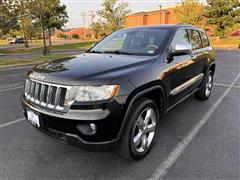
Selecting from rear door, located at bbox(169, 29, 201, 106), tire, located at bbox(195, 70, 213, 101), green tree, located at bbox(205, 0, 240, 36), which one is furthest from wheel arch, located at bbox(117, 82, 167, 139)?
green tree, located at bbox(205, 0, 240, 36)

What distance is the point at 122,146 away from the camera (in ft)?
7.81

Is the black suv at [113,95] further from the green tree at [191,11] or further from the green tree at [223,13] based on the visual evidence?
the green tree at [223,13]

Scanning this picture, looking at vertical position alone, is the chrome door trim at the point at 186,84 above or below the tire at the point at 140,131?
above

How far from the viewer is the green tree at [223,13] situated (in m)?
30.3

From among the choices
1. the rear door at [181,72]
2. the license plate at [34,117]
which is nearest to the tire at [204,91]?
the rear door at [181,72]

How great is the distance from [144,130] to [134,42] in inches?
63.8

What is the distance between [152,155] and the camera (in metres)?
2.81

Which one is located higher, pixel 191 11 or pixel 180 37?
pixel 191 11

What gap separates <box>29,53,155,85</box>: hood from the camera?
7.16ft

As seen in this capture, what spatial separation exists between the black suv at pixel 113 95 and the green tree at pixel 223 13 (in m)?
32.6

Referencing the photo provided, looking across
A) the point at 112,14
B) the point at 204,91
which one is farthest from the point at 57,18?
the point at 204,91

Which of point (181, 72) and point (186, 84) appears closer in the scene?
point (181, 72)

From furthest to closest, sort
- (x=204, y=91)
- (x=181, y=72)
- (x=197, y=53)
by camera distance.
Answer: (x=204, y=91) < (x=197, y=53) < (x=181, y=72)

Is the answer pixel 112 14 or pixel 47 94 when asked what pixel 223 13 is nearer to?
pixel 112 14
